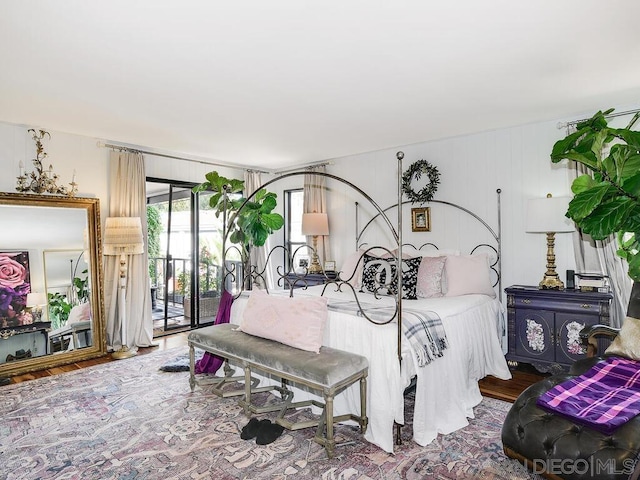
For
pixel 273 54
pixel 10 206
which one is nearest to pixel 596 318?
pixel 273 54

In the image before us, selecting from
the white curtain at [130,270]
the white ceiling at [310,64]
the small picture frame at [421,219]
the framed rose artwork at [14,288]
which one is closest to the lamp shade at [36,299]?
the framed rose artwork at [14,288]

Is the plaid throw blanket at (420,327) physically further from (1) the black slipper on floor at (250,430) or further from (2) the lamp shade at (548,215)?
(2) the lamp shade at (548,215)

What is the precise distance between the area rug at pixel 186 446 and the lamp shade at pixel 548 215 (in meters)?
1.65

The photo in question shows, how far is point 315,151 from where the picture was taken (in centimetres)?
529

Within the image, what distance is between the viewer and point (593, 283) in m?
3.43

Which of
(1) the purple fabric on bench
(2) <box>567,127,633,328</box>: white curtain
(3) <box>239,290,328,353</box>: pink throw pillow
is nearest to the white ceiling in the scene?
(2) <box>567,127,633,328</box>: white curtain

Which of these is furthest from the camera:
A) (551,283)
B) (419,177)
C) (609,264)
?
(419,177)

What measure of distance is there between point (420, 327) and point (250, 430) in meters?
1.38

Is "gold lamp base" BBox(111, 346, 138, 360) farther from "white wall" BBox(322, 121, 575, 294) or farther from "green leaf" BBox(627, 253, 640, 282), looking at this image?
"green leaf" BBox(627, 253, 640, 282)

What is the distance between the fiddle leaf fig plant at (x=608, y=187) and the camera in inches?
92.8

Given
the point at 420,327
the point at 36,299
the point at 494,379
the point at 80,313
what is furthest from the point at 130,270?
the point at 494,379

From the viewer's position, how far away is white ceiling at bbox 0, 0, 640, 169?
2061 mm

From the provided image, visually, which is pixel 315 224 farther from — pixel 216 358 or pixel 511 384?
pixel 511 384

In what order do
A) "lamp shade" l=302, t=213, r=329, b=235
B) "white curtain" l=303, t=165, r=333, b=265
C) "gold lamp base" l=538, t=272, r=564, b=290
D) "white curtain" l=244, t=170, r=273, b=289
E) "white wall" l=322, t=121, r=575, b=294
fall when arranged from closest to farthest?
1. "gold lamp base" l=538, t=272, r=564, b=290
2. "white wall" l=322, t=121, r=575, b=294
3. "lamp shade" l=302, t=213, r=329, b=235
4. "white curtain" l=303, t=165, r=333, b=265
5. "white curtain" l=244, t=170, r=273, b=289
